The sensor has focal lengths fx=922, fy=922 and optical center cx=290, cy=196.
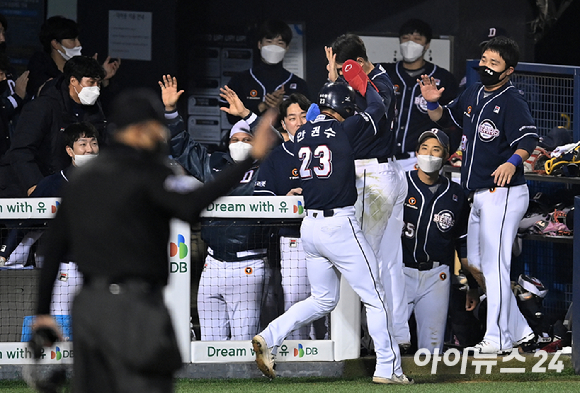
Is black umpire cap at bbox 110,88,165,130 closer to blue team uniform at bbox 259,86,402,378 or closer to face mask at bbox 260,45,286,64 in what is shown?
blue team uniform at bbox 259,86,402,378

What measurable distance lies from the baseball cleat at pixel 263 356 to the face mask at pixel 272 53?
2.99 metres

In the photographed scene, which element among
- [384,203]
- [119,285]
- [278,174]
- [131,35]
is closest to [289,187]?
[278,174]

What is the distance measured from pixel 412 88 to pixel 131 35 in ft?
8.58

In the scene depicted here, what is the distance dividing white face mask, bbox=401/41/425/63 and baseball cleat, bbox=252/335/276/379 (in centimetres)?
331

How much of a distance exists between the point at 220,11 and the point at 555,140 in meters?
3.36

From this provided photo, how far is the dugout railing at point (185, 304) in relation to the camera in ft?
18.5

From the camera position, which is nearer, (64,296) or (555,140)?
(64,296)

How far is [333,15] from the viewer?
8.74m

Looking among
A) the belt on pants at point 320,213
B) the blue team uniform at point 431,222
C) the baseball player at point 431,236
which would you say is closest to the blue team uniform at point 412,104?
the baseball player at point 431,236

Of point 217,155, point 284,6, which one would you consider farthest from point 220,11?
point 217,155

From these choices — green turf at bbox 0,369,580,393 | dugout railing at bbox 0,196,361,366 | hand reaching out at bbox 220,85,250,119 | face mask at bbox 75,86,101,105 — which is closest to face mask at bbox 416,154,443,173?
dugout railing at bbox 0,196,361,366

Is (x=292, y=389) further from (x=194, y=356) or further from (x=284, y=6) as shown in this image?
(x=284, y=6)

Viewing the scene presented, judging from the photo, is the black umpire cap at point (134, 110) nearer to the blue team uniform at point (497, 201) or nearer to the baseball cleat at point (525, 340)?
the blue team uniform at point (497, 201)

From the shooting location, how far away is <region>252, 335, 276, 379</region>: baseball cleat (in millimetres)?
5406
